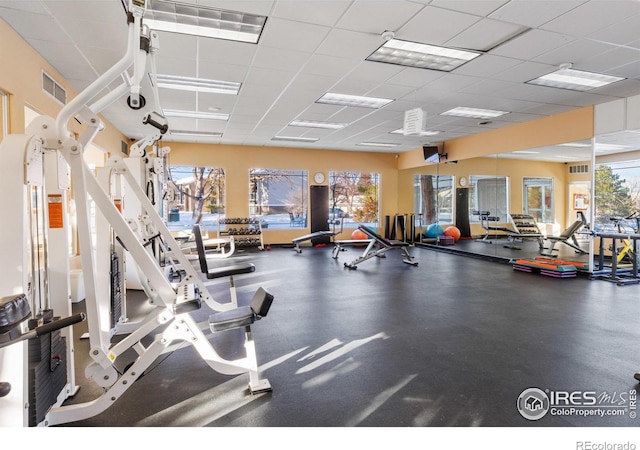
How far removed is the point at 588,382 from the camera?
2189mm

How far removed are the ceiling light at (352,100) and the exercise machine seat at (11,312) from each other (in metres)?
4.31

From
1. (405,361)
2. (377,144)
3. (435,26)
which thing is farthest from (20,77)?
(377,144)

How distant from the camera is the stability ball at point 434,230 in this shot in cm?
949

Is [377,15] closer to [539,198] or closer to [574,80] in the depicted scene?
[574,80]

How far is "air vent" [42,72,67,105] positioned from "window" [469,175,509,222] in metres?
7.84

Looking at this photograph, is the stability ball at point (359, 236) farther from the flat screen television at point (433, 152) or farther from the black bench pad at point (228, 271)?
the black bench pad at point (228, 271)

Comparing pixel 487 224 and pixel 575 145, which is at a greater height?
pixel 575 145

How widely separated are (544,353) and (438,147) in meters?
6.86

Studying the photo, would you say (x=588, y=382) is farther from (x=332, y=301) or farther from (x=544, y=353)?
(x=332, y=301)

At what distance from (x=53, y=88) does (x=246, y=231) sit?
5.32 metres

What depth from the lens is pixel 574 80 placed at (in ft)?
14.3

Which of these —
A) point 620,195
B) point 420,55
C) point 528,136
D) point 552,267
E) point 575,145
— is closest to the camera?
point 420,55

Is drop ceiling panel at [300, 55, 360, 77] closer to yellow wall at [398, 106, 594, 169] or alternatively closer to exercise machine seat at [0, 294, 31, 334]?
exercise machine seat at [0, 294, 31, 334]

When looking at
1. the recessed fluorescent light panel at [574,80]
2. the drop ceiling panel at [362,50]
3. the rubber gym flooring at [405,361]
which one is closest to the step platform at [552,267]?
the rubber gym flooring at [405,361]
